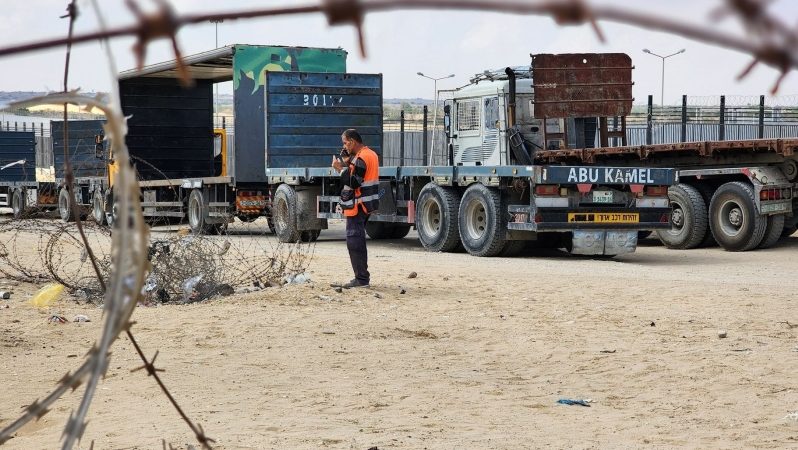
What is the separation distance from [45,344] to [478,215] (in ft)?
30.3

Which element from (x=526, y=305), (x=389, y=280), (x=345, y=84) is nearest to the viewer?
(x=526, y=305)

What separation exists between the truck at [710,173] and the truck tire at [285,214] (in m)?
4.80

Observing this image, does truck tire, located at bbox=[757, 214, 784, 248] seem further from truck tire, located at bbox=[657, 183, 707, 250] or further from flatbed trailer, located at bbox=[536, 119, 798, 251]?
truck tire, located at bbox=[657, 183, 707, 250]

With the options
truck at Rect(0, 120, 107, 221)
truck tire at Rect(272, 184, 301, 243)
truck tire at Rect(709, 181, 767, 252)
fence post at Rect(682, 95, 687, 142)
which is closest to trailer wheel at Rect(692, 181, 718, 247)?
truck tire at Rect(709, 181, 767, 252)

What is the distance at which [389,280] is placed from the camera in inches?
526

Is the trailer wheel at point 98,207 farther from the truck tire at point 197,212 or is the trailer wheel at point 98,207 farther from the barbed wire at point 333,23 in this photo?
the barbed wire at point 333,23

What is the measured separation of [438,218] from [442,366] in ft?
33.4

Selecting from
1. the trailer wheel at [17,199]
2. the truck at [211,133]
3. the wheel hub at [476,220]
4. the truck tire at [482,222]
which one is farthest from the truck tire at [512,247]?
the trailer wheel at [17,199]

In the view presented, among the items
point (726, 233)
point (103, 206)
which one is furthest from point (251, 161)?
point (726, 233)

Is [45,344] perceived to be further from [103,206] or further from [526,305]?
[103,206]

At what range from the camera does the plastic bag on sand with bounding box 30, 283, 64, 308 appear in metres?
11.6

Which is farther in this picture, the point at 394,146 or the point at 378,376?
the point at 394,146

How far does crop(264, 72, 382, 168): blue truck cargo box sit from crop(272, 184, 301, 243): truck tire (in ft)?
2.44

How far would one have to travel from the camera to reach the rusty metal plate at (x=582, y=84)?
724 inches
